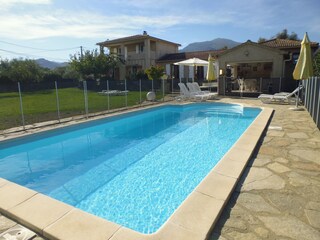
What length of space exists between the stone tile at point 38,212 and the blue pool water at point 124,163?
33.5 inches

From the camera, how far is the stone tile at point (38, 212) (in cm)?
293

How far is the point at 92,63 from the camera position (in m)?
28.5

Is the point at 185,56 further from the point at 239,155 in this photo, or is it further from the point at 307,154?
the point at 239,155

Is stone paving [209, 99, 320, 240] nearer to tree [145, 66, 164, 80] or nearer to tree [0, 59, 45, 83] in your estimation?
tree [145, 66, 164, 80]

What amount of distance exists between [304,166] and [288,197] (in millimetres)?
1402

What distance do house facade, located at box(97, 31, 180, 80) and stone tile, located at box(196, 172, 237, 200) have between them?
88.7 feet

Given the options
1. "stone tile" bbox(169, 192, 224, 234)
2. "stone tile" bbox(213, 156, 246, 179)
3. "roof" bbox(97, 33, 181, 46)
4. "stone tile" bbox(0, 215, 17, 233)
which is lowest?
"stone tile" bbox(0, 215, 17, 233)

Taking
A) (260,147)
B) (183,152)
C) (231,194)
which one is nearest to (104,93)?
(183,152)

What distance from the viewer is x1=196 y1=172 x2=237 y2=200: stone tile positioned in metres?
3.36

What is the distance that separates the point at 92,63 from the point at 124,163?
81.0ft

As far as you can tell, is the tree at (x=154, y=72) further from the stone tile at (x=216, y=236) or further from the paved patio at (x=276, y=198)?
the stone tile at (x=216, y=236)

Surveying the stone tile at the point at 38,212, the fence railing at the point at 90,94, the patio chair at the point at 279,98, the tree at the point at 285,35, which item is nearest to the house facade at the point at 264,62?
the patio chair at the point at 279,98

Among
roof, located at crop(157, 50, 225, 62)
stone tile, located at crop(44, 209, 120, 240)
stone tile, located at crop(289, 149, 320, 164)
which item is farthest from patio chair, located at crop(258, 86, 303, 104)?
roof, located at crop(157, 50, 225, 62)

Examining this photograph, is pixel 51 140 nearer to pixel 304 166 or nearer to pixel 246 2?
pixel 304 166
